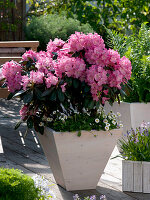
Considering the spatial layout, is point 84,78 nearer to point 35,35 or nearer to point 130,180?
point 130,180

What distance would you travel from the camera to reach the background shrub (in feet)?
25.6

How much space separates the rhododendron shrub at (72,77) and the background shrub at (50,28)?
4.70 metres

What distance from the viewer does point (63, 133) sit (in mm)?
2992

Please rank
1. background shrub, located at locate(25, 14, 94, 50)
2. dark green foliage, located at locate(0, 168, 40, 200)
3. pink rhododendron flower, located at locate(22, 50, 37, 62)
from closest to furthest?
dark green foliage, located at locate(0, 168, 40, 200), pink rhododendron flower, located at locate(22, 50, 37, 62), background shrub, located at locate(25, 14, 94, 50)

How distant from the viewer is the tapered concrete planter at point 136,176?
10.3 ft

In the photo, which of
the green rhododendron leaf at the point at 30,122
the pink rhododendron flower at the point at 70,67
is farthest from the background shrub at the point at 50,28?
the pink rhododendron flower at the point at 70,67

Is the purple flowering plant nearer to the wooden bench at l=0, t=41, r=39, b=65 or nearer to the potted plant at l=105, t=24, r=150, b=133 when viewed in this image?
the potted plant at l=105, t=24, r=150, b=133

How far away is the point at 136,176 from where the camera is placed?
3.14m

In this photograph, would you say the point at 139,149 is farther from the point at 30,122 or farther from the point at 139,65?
the point at 139,65

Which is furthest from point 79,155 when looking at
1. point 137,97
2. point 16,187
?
point 137,97

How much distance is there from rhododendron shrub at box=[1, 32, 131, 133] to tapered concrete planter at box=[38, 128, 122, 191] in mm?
190

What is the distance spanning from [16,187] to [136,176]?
129cm

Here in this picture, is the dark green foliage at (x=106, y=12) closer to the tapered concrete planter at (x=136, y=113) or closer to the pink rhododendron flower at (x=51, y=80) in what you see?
the tapered concrete planter at (x=136, y=113)

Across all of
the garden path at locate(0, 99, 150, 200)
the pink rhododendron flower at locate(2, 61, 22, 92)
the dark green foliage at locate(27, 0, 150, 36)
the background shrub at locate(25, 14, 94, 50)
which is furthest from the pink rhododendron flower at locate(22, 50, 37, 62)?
the dark green foliage at locate(27, 0, 150, 36)
